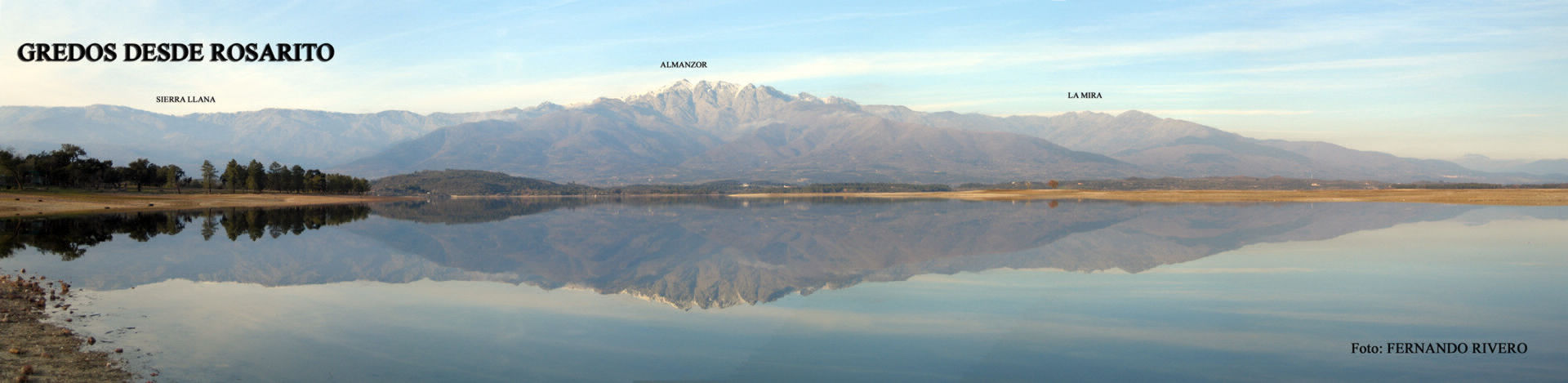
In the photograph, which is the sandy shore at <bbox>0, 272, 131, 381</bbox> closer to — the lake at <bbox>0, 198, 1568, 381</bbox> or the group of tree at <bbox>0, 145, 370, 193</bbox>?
the lake at <bbox>0, 198, 1568, 381</bbox>

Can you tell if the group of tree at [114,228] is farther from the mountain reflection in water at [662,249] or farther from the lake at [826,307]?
the lake at [826,307]

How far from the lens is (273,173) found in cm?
14788

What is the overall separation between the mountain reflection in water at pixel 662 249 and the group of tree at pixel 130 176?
167 ft

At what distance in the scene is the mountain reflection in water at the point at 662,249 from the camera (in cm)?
2709

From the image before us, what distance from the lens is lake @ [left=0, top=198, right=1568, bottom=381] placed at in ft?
45.6

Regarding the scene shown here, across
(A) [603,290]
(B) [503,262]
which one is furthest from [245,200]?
(A) [603,290]

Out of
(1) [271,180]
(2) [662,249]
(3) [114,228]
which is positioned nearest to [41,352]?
(2) [662,249]

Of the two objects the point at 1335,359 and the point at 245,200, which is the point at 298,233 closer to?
the point at 1335,359

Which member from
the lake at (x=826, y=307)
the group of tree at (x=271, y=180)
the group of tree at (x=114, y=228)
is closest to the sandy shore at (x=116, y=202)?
the group of tree at (x=271, y=180)

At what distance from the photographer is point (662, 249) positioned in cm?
3959

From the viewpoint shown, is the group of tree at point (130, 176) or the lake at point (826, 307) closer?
the lake at point (826, 307)

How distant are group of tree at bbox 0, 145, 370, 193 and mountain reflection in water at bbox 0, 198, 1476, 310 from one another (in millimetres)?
51011

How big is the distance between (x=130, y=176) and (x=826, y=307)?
463 ft

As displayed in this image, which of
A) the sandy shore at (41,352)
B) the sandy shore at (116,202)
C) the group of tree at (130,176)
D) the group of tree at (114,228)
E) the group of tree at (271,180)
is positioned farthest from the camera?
the group of tree at (271,180)
